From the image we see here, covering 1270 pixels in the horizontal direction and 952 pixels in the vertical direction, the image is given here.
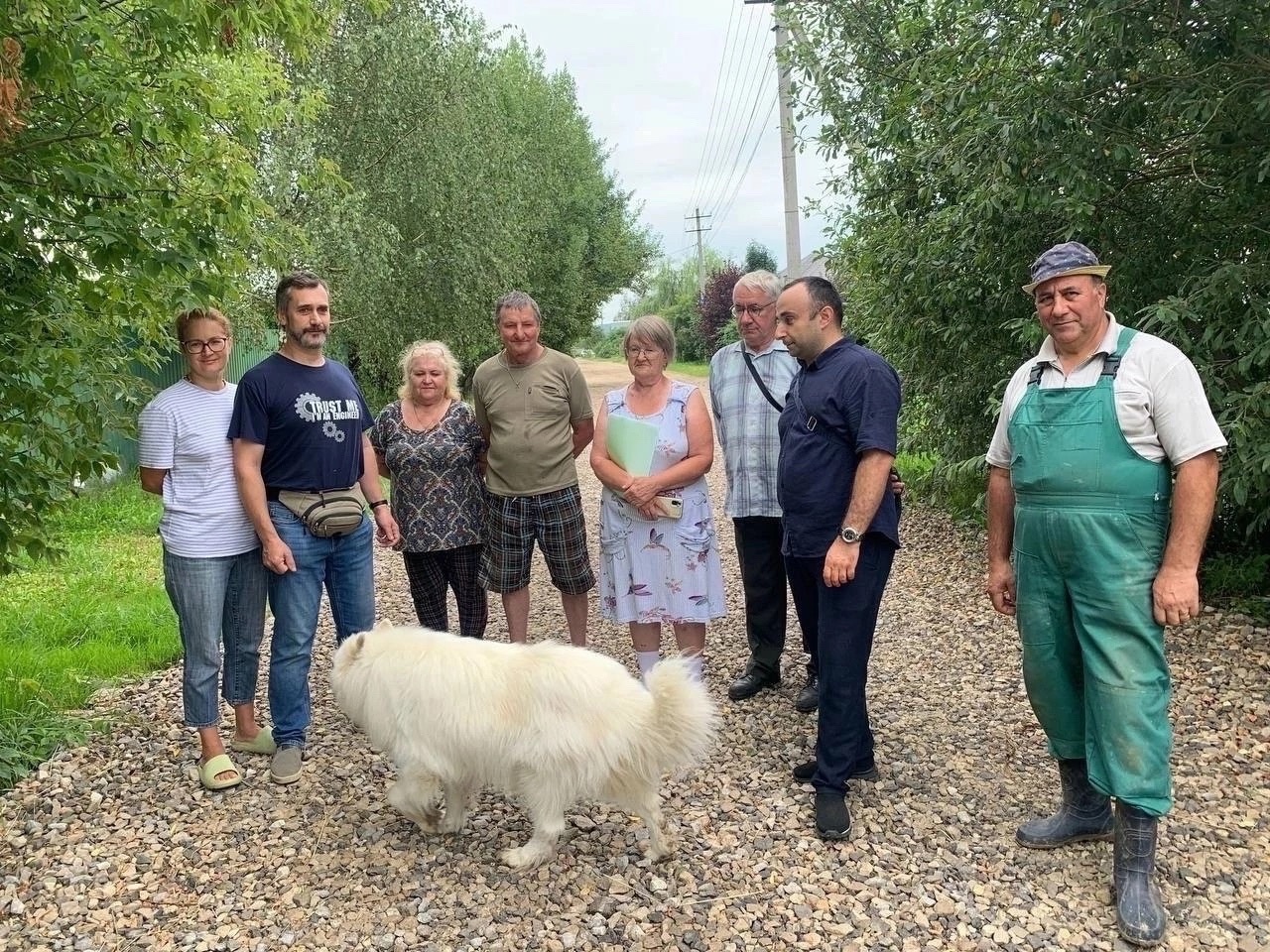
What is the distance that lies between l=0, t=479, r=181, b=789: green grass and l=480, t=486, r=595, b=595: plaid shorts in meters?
1.93

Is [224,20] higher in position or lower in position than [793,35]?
lower

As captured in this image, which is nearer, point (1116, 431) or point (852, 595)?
point (1116, 431)

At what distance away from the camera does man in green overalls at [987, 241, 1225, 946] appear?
2719 mm

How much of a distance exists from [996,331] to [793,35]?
13.4 ft

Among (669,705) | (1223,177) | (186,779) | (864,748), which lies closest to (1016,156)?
(1223,177)

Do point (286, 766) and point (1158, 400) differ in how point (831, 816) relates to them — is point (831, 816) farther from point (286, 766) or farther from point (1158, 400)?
point (286, 766)

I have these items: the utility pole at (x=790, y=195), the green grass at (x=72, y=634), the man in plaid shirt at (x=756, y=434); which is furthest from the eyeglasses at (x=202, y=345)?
the utility pole at (x=790, y=195)

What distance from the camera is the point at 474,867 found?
3305 mm

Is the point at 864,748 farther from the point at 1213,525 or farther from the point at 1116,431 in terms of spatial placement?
the point at 1213,525

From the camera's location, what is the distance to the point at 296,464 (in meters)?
3.91

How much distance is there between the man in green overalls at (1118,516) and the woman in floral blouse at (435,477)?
2686 millimetres

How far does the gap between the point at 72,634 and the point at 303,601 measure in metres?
3.28

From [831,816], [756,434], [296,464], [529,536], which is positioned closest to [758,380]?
[756,434]

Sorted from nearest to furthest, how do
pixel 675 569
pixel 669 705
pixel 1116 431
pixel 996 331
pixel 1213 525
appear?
1. pixel 1116 431
2. pixel 669 705
3. pixel 675 569
4. pixel 1213 525
5. pixel 996 331
